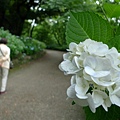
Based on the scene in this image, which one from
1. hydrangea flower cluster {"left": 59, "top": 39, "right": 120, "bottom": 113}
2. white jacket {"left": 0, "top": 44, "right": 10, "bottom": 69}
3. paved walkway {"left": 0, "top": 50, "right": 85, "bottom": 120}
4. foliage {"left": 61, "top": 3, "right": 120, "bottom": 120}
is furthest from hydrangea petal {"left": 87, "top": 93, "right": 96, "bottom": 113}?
white jacket {"left": 0, "top": 44, "right": 10, "bottom": 69}

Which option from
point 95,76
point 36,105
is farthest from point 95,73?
point 36,105

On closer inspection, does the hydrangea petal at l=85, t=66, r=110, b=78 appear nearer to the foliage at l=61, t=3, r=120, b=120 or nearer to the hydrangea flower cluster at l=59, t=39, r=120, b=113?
the hydrangea flower cluster at l=59, t=39, r=120, b=113

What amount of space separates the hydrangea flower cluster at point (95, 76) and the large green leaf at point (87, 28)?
94mm

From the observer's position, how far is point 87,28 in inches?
29.2

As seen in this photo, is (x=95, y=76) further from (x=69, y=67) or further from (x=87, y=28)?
(x=87, y=28)

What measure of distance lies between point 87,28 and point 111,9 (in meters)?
0.12

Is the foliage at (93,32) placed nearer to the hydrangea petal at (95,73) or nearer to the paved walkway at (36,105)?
the hydrangea petal at (95,73)

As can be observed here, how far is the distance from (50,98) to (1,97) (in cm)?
116

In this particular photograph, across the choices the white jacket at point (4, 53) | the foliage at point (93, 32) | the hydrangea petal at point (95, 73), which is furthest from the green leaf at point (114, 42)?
the white jacket at point (4, 53)

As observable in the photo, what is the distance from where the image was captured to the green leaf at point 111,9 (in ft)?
2.61

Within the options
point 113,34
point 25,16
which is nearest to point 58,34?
point 25,16

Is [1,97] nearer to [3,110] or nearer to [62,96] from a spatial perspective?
[3,110]

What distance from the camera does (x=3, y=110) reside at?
4.86 m

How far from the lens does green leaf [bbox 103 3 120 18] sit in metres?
0.79
